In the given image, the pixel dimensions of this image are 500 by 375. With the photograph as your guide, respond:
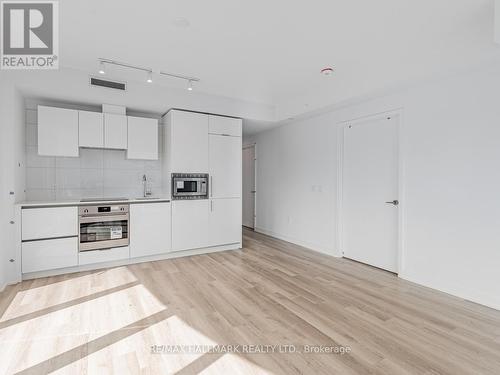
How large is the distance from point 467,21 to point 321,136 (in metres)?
2.46

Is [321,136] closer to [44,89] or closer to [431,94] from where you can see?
[431,94]

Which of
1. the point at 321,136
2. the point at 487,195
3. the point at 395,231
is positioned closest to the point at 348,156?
the point at 321,136

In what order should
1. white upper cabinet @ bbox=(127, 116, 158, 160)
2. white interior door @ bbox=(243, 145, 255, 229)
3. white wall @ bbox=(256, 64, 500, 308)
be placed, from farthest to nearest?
white interior door @ bbox=(243, 145, 255, 229) < white upper cabinet @ bbox=(127, 116, 158, 160) < white wall @ bbox=(256, 64, 500, 308)

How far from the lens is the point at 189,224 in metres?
4.31

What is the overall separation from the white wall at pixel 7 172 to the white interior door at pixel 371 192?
4590mm

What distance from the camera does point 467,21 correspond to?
2.33m

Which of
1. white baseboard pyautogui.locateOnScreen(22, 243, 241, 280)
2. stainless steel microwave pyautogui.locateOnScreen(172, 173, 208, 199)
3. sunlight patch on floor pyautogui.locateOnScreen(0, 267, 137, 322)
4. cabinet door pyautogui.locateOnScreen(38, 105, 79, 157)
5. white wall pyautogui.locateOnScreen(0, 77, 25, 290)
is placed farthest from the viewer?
stainless steel microwave pyautogui.locateOnScreen(172, 173, 208, 199)

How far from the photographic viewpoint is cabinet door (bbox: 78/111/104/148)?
369cm

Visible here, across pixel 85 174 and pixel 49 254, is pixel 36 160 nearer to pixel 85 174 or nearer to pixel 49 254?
pixel 85 174

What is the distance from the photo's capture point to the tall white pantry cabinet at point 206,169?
4.21 meters

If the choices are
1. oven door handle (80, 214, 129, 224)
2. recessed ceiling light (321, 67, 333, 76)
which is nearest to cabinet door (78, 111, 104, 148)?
oven door handle (80, 214, 129, 224)

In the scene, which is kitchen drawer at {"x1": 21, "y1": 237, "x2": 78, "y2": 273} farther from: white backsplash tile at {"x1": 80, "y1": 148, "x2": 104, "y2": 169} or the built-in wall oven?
white backsplash tile at {"x1": 80, "y1": 148, "x2": 104, "y2": 169}

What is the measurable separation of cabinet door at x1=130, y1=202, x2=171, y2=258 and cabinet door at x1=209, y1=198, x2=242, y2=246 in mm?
758

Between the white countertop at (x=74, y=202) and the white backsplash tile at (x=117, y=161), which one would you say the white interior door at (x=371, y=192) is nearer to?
the white countertop at (x=74, y=202)
